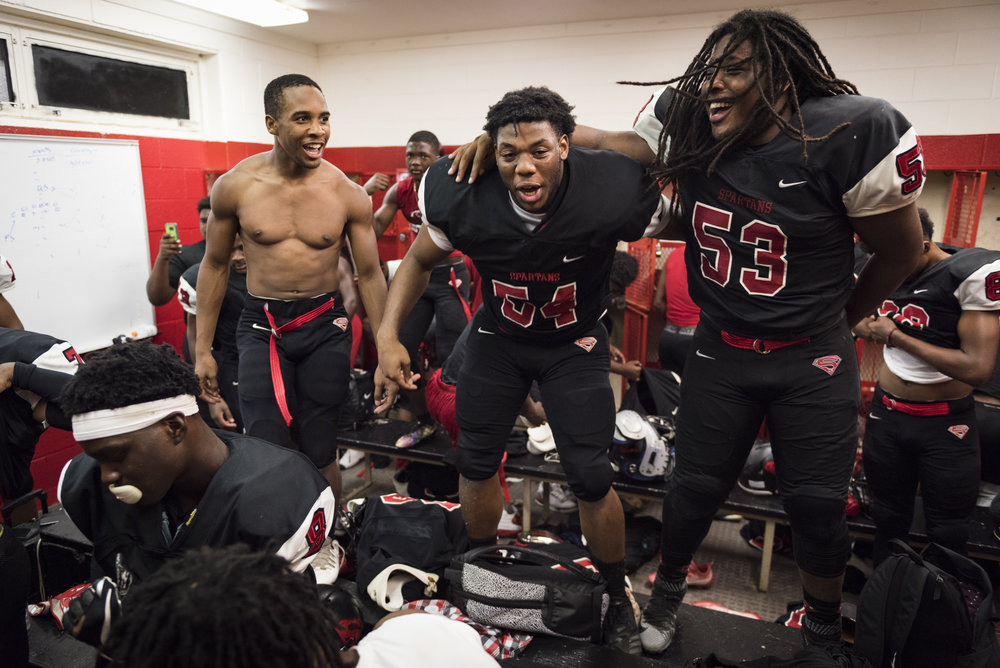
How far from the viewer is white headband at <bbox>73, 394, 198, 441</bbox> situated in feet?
4.97

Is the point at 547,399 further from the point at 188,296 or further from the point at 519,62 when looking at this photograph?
the point at 519,62

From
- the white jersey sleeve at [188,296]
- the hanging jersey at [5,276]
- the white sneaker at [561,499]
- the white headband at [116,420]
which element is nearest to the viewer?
Answer: the white headband at [116,420]

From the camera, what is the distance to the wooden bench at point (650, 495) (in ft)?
9.55

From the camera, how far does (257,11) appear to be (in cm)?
522

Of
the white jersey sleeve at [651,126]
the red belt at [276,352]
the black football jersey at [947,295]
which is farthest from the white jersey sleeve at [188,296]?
the black football jersey at [947,295]

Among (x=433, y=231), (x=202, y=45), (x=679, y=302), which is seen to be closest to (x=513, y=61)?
(x=202, y=45)

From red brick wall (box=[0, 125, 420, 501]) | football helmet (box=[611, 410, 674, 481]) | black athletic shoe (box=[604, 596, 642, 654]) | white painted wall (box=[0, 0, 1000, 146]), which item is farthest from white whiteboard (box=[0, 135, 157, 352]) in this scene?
black athletic shoe (box=[604, 596, 642, 654])

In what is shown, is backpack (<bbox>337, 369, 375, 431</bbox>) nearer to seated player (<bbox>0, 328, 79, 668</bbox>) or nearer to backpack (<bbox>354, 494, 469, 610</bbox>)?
backpack (<bbox>354, 494, 469, 610</bbox>)

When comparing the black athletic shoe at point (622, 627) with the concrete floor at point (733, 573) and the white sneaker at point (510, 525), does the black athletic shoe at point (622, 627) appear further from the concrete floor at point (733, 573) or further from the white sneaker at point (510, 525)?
the white sneaker at point (510, 525)

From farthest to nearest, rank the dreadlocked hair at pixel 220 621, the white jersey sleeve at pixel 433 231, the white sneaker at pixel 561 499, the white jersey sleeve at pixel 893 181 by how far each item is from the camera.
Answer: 1. the white sneaker at pixel 561 499
2. the white jersey sleeve at pixel 433 231
3. the white jersey sleeve at pixel 893 181
4. the dreadlocked hair at pixel 220 621

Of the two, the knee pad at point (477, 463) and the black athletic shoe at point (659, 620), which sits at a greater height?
the knee pad at point (477, 463)

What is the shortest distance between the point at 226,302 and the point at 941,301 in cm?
347

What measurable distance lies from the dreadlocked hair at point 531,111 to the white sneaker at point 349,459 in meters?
3.33

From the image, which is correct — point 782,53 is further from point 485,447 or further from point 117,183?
point 117,183
